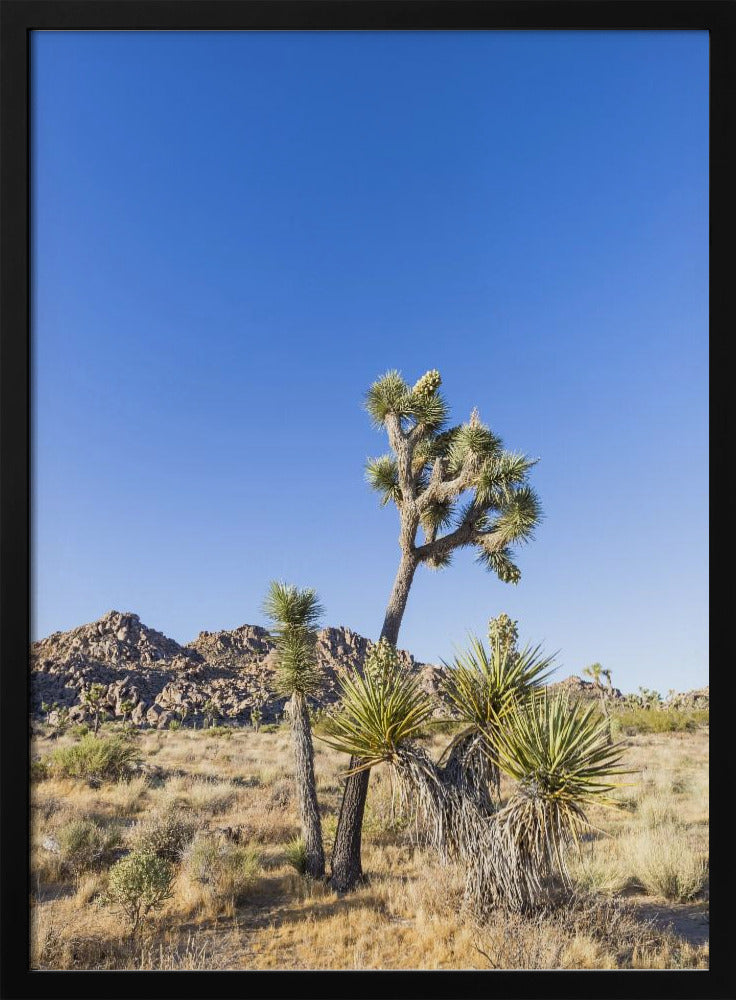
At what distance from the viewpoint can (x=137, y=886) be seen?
11.9 ft

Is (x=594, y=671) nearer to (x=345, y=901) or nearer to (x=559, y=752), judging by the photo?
(x=345, y=901)

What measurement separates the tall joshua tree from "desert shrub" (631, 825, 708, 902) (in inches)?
80.2

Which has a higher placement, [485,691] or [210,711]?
[485,691]

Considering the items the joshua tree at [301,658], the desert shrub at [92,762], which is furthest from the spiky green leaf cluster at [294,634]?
the desert shrub at [92,762]

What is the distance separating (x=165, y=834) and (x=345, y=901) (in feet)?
5.58

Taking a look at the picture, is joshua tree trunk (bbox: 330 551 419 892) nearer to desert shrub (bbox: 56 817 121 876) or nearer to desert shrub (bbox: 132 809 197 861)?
desert shrub (bbox: 132 809 197 861)

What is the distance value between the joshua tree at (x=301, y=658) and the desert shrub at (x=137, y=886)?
1159 mm

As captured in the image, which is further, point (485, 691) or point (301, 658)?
point (301, 658)

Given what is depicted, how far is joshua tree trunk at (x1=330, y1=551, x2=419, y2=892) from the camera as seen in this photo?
4.39 meters

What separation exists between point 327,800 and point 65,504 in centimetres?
396

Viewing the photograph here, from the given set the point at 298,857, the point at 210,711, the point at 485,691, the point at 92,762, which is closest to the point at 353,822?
the point at 298,857

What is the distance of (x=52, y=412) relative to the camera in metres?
3.13

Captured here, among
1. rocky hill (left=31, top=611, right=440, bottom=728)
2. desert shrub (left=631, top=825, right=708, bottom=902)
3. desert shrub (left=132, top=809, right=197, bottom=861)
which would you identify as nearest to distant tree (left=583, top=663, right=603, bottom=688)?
rocky hill (left=31, top=611, right=440, bottom=728)

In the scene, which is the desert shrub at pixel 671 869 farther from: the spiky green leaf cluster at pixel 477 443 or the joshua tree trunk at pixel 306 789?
the spiky green leaf cluster at pixel 477 443
